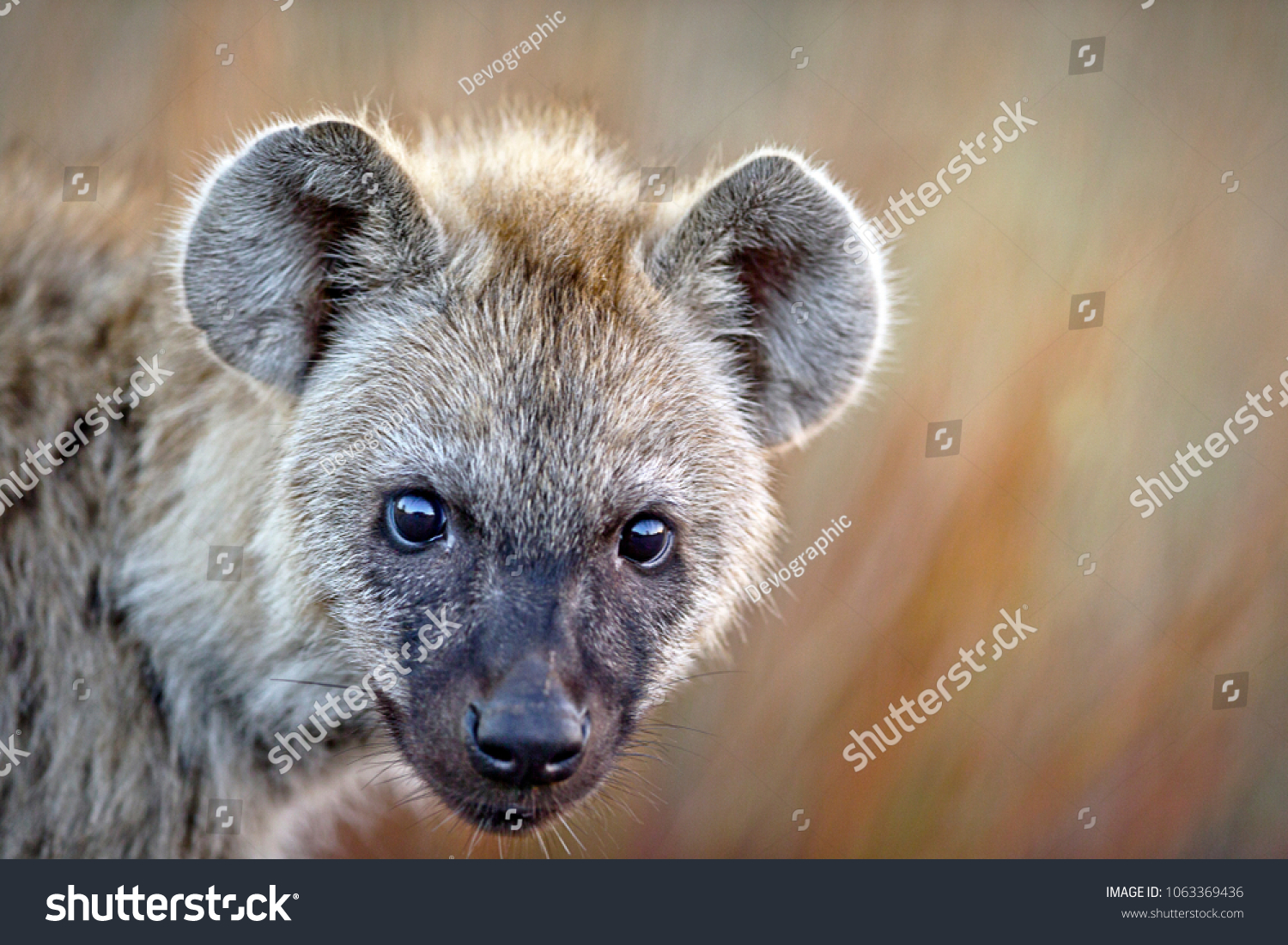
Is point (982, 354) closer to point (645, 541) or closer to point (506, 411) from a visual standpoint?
point (645, 541)

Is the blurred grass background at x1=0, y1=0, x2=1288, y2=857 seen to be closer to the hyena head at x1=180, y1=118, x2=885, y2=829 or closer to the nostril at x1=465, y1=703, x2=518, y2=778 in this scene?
the hyena head at x1=180, y1=118, x2=885, y2=829

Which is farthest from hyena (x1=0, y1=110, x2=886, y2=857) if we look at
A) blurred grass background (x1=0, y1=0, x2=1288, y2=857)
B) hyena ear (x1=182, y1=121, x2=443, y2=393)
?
blurred grass background (x1=0, y1=0, x2=1288, y2=857)

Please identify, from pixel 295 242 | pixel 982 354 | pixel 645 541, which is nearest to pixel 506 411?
pixel 645 541

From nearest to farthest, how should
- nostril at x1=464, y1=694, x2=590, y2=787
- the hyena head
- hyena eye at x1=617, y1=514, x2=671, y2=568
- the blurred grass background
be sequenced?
nostril at x1=464, y1=694, x2=590, y2=787 < the hyena head < hyena eye at x1=617, y1=514, x2=671, y2=568 < the blurred grass background

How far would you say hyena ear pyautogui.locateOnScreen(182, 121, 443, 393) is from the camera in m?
2.06

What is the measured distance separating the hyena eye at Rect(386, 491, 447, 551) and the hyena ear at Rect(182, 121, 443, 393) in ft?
1.31

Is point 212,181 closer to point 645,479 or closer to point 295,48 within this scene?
point 645,479

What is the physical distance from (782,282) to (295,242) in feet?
3.44

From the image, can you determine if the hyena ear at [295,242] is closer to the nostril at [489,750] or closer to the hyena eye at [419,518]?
the hyena eye at [419,518]

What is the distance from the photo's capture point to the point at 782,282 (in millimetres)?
2463

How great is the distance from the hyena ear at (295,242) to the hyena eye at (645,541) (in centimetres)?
68

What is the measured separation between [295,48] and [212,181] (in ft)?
5.17

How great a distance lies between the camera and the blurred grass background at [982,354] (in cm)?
Answer: 344
